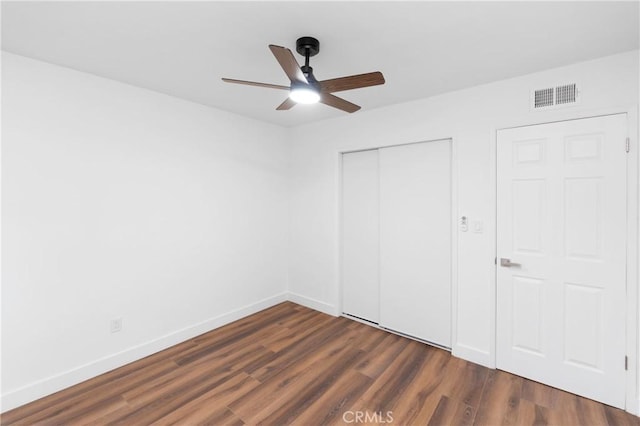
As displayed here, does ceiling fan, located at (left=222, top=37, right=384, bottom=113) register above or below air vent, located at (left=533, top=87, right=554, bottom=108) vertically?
below

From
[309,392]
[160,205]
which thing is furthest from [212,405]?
[160,205]

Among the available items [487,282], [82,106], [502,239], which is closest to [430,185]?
[502,239]

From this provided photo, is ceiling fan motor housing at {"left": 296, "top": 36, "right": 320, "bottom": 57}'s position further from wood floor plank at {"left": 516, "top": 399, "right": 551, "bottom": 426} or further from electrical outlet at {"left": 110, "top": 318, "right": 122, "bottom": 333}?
wood floor plank at {"left": 516, "top": 399, "right": 551, "bottom": 426}

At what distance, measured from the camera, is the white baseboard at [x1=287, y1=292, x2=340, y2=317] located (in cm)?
379

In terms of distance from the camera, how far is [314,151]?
396 centimetres

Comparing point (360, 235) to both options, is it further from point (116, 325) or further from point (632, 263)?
point (116, 325)

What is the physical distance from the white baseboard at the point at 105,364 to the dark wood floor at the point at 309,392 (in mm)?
67

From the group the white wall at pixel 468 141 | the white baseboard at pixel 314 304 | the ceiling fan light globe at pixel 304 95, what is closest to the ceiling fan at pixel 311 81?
the ceiling fan light globe at pixel 304 95

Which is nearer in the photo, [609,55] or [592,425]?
[592,425]

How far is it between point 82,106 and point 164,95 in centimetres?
70

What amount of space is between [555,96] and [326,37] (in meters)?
1.86

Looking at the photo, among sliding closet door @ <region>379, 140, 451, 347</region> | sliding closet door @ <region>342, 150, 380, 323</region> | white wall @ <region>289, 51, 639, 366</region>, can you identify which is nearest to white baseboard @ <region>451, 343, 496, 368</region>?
white wall @ <region>289, 51, 639, 366</region>

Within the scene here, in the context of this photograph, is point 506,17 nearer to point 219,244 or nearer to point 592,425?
point 592,425

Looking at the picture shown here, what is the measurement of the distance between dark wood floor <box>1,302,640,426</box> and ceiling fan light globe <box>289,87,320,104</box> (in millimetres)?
2131
